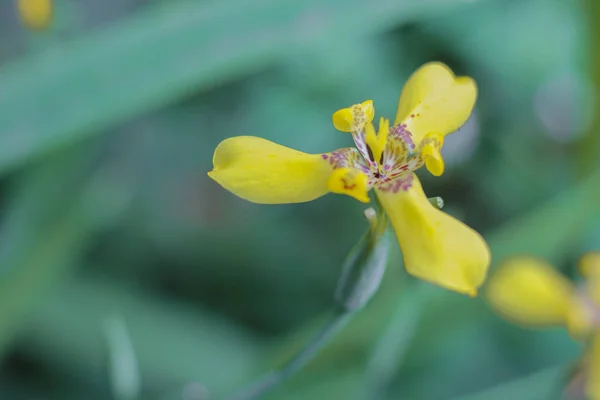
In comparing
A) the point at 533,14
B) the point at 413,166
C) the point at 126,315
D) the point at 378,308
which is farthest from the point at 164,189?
the point at 533,14

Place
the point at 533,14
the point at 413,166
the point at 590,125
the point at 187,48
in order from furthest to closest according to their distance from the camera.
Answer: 1. the point at 533,14
2. the point at 590,125
3. the point at 187,48
4. the point at 413,166

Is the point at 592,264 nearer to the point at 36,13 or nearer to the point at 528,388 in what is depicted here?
the point at 528,388

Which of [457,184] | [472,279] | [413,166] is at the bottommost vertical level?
[472,279]

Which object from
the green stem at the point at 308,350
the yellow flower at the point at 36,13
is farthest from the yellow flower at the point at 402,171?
the yellow flower at the point at 36,13

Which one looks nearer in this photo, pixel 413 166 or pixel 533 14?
pixel 413 166

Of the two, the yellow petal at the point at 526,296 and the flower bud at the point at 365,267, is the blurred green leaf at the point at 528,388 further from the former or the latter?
the flower bud at the point at 365,267

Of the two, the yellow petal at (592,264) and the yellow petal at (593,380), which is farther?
the yellow petal at (592,264)

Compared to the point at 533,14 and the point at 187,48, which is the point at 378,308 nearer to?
the point at 187,48

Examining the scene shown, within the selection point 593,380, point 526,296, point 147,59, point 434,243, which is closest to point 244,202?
point 147,59
